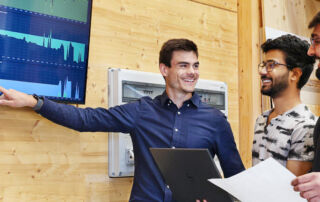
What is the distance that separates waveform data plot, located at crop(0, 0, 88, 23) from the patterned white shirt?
1130mm

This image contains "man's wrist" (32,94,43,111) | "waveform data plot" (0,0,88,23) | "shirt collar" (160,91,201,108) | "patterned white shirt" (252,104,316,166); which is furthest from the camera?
"shirt collar" (160,91,201,108)

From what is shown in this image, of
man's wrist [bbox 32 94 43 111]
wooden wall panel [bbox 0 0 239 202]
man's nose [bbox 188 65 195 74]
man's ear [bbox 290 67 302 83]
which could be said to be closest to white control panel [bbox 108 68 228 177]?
wooden wall panel [bbox 0 0 239 202]

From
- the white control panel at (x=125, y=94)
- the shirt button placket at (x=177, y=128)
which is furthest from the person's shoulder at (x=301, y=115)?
the white control panel at (x=125, y=94)

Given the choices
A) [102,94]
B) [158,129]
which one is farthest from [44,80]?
[158,129]

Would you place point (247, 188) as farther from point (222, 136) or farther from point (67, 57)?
point (67, 57)

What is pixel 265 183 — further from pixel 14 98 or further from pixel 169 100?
pixel 14 98

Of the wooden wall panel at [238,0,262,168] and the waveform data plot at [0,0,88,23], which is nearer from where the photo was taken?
the waveform data plot at [0,0,88,23]

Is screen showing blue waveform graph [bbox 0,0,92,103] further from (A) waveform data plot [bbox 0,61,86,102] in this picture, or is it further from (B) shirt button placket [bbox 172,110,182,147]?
(B) shirt button placket [bbox 172,110,182,147]

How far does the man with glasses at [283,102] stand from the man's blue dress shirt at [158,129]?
0.74 ft

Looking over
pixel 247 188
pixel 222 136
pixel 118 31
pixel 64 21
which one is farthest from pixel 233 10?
pixel 247 188

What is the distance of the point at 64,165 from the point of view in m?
2.10

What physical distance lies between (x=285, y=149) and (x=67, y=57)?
119cm

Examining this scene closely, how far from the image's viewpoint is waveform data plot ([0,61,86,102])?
1905 mm

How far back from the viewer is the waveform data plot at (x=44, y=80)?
75.0 inches
